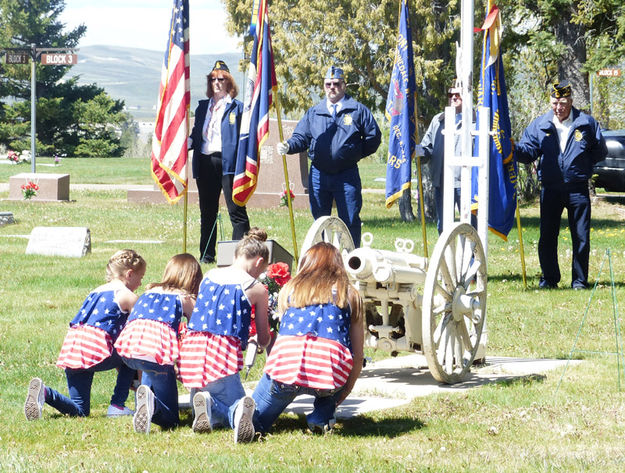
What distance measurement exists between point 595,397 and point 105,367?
301cm

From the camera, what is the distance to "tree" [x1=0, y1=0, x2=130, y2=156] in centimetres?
5069

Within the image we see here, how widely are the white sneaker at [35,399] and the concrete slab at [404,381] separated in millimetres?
905

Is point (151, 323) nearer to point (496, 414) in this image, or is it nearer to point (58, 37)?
point (496, 414)

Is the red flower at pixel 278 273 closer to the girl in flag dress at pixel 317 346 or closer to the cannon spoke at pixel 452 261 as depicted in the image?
the cannon spoke at pixel 452 261

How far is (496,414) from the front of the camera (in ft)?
20.7

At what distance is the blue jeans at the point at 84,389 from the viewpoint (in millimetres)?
6410

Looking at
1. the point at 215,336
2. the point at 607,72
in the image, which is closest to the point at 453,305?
the point at 215,336

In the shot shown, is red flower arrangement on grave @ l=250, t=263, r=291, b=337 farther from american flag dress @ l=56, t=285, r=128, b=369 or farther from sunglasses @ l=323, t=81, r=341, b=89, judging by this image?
sunglasses @ l=323, t=81, r=341, b=89

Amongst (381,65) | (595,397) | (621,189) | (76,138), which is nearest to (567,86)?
(595,397)

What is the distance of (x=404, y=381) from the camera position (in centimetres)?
739

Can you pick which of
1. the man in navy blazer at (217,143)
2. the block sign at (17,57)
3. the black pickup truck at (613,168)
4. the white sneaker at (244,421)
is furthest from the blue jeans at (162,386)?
the black pickup truck at (613,168)

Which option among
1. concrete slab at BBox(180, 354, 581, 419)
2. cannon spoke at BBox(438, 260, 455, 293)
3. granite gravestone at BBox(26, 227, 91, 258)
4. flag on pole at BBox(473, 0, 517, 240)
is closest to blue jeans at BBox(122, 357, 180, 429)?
concrete slab at BBox(180, 354, 581, 419)

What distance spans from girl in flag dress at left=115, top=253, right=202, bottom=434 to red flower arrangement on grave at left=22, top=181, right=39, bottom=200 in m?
16.6

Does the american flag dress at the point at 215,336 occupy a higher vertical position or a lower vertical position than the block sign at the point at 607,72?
lower
